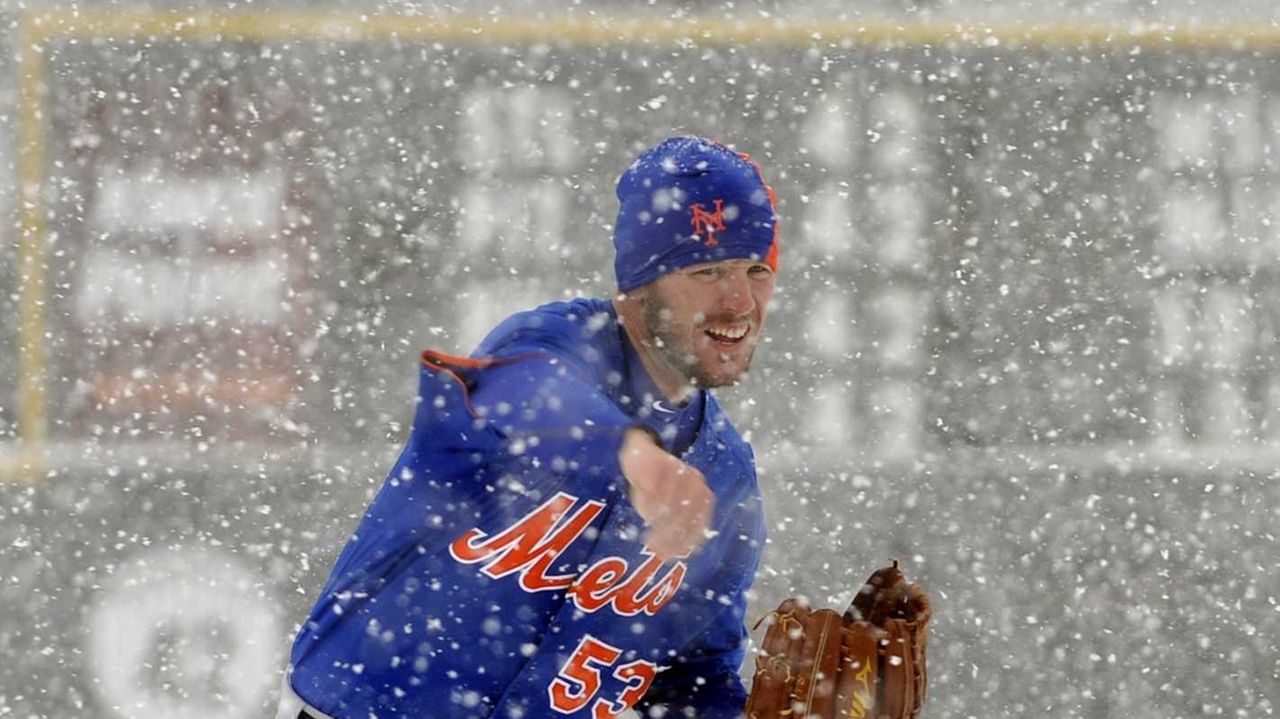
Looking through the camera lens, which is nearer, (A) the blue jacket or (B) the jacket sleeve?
(A) the blue jacket

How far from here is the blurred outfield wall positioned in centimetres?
524

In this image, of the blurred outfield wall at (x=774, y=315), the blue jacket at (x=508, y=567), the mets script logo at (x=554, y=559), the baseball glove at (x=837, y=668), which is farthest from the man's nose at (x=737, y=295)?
the blurred outfield wall at (x=774, y=315)

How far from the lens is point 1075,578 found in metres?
5.43

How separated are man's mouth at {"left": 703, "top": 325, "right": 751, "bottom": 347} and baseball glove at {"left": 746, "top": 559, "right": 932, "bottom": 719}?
509mm

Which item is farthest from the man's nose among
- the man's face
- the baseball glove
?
the baseball glove

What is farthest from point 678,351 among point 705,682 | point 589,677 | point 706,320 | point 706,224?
point 705,682

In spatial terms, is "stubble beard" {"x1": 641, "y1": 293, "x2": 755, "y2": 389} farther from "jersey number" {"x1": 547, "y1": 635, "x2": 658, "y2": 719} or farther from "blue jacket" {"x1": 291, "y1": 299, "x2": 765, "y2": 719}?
"jersey number" {"x1": 547, "y1": 635, "x2": 658, "y2": 719}

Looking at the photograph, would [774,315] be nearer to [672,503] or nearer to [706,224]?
[706,224]

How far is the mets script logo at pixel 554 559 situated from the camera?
2.36 m

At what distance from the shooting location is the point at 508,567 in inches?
94.2

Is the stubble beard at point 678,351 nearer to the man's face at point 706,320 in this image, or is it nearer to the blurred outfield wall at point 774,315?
the man's face at point 706,320

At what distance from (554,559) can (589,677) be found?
259mm

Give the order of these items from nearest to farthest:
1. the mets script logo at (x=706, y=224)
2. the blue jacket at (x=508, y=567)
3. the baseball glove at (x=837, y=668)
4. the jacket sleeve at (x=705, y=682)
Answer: the blue jacket at (x=508, y=567)
the mets script logo at (x=706, y=224)
the baseball glove at (x=837, y=668)
the jacket sleeve at (x=705, y=682)

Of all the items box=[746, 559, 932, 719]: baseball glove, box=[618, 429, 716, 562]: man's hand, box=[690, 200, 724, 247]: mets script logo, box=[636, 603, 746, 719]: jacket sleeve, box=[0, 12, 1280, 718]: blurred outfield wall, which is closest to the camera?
box=[618, 429, 716, 562]: man's hand
